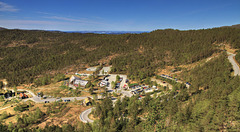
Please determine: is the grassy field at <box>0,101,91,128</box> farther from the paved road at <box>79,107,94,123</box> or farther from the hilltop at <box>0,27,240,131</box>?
the paved road at <box>79,107,94,123</box>

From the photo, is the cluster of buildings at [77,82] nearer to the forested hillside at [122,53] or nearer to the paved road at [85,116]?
the paved road at [85,116]

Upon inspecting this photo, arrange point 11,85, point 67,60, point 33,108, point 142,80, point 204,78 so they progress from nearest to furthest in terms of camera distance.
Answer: point 33,108
point 204,78
point 142,80
point 11,85
point 67,60

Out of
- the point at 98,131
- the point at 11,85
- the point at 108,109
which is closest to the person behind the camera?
the point at 98,131

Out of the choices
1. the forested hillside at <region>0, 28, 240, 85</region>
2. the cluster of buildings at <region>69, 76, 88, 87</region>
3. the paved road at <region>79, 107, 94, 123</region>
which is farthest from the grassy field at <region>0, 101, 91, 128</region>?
the forested hillside at <region>0, 28, 240, 85</region>

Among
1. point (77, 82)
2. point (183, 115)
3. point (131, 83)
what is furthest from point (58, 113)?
point (183, 115)

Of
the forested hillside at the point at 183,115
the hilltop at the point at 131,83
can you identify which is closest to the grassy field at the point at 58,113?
the hilltop at the point at 131,83

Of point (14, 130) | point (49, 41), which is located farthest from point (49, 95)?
point (49, 41)

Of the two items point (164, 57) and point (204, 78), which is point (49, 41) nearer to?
point (164, 57)

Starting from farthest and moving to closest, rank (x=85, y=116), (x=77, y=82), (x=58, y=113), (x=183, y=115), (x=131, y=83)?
(x=77, y=82), (x=131, y=83), (x=58, y=113), (x=85, y=116), (x=183, y=115)

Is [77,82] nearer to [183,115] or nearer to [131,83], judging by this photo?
[131,83]
